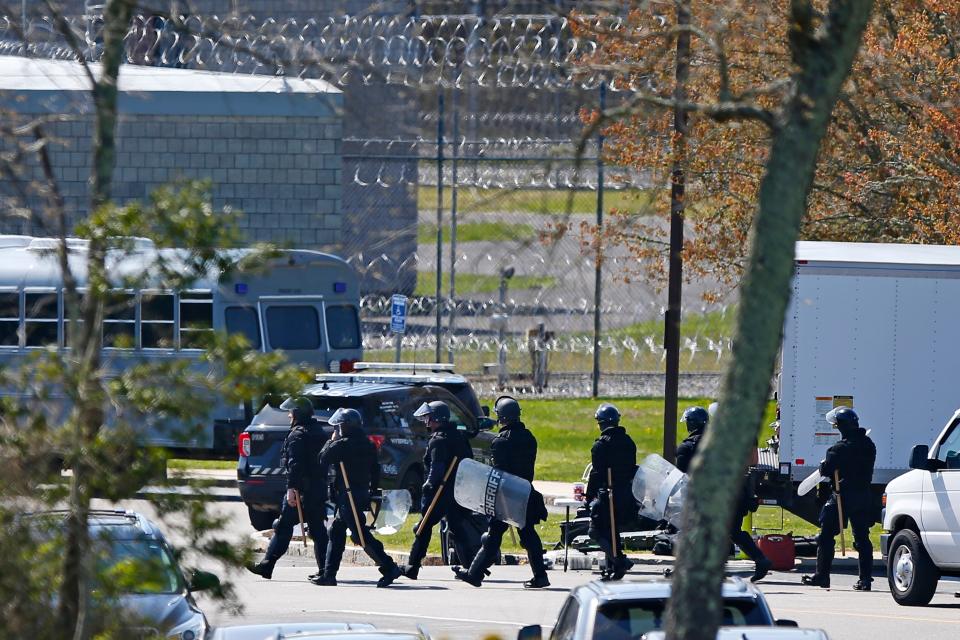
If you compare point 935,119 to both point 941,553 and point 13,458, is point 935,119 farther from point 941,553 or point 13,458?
point 13,458

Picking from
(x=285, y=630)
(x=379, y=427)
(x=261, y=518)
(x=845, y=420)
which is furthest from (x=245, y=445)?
(x=285, y=630)

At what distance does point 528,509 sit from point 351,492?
177cm

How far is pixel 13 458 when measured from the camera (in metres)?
6.20

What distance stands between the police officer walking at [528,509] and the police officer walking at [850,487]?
8.63 feet

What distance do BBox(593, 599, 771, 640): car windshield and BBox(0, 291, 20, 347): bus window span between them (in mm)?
15865

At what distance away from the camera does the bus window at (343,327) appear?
23312 mm

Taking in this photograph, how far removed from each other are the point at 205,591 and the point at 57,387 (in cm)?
117

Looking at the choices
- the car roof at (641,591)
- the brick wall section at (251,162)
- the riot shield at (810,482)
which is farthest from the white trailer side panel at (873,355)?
the brick wall section at (251,162)

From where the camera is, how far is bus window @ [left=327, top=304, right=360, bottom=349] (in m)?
23.3

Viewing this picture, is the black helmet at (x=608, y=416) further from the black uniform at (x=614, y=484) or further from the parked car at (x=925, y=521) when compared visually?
the parked car at (x=925, y=521)

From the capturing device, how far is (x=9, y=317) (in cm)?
2244

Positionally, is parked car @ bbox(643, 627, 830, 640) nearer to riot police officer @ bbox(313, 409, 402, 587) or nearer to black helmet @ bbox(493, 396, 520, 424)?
black helmet @ bbox(493, 396, 520, 424)

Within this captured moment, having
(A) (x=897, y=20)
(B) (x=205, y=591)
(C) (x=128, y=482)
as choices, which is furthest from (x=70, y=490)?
(A) (x=897, y=20)

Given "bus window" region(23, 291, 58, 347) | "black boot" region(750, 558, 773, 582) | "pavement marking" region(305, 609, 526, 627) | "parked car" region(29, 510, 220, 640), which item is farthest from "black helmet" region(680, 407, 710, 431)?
"bus window" region(23, 291, 58, 347)
